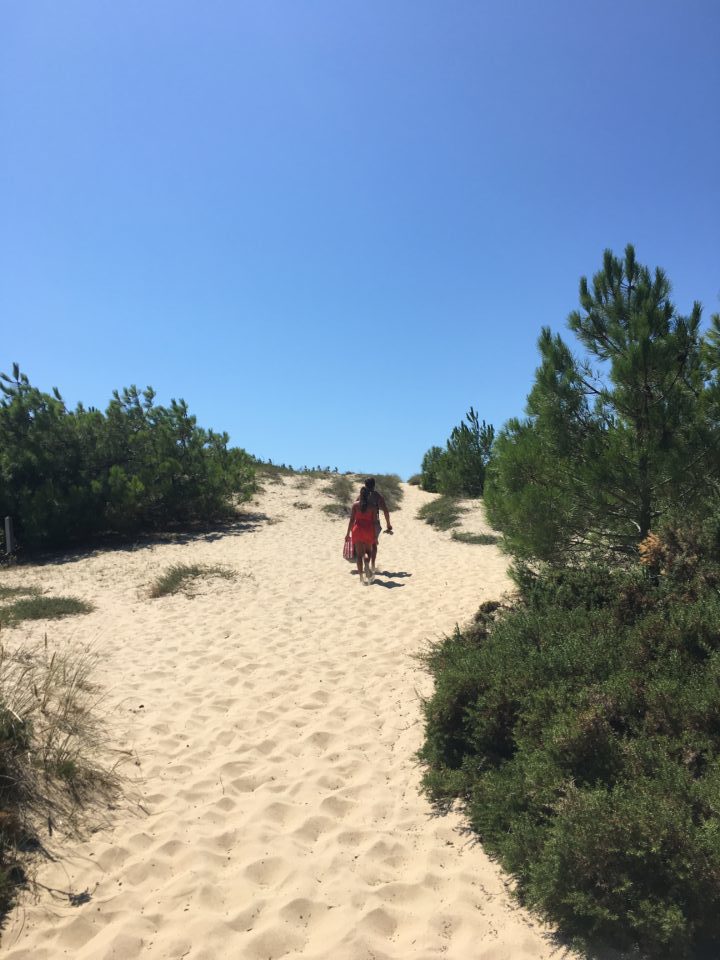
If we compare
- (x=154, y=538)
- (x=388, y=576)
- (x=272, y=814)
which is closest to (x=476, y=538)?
(x=388, y=576)

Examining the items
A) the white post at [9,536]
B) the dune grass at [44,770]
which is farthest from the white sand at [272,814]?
the white post at [9,536]

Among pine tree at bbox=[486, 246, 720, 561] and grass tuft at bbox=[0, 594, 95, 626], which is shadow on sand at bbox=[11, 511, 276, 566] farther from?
pine tree at bbox=[486, 246, 720, 561]

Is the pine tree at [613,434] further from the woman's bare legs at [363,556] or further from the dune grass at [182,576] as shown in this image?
the dune grass at [182,576]

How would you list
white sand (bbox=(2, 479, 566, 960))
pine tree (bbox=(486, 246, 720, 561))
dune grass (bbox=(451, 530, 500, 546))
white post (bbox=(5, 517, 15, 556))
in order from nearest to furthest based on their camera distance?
Answer: white sand (bbox=(2, 479, 566, 960)), pine tree (bbox=(486, 246, 720, 561)), white post (bbox=(5, 517, 15, 556)), dune grass (bbox=(451, 530, 500, 546))

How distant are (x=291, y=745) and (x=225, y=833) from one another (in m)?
1.15

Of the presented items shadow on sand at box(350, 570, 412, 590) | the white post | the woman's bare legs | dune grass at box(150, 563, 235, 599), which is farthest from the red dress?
the white post

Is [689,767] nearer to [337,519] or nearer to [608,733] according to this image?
[608,733]

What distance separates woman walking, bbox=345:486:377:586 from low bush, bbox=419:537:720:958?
460 centimetres

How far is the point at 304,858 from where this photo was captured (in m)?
3.29

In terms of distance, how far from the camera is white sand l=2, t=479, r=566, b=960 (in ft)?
8.98

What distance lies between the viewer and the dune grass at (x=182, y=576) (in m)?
9.57

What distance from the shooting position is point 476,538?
15.0 metres

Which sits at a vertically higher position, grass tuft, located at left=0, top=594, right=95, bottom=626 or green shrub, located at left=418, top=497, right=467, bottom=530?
green shrub, located at left=418, top=497, right=467, bottom=530

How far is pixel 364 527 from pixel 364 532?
9cm
